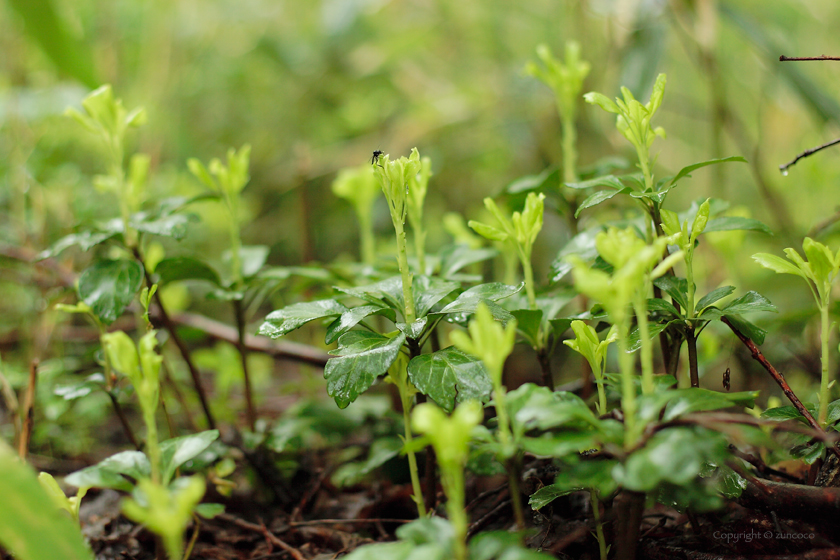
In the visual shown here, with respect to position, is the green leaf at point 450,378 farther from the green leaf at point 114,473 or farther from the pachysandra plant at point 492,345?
the green leaf at point 114,473

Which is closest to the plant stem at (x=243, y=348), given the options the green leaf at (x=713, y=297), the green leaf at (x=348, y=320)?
the green leaf at (x=348, y=320)

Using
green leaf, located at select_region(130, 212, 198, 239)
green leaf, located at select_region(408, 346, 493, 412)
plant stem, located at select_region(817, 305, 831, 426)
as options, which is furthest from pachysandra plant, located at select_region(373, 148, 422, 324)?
plant stem, located at select_region(817, 305, 831, 426)

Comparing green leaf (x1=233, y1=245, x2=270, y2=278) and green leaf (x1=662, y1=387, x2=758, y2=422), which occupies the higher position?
green leaf (x1=233, y1=245, x2=270, y2=278)

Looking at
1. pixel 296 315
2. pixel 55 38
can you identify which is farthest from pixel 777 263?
pixel 55 38

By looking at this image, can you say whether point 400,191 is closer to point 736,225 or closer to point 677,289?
point 677,289

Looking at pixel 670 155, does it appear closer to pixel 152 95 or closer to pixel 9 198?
pixel 152 95

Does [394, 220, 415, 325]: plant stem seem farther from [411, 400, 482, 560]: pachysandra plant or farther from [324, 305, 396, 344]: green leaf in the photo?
[411, 400, 482, 560]: pachysandra plant

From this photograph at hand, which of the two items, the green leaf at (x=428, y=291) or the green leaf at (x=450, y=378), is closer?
the green leaf at (x=450, y=378)
